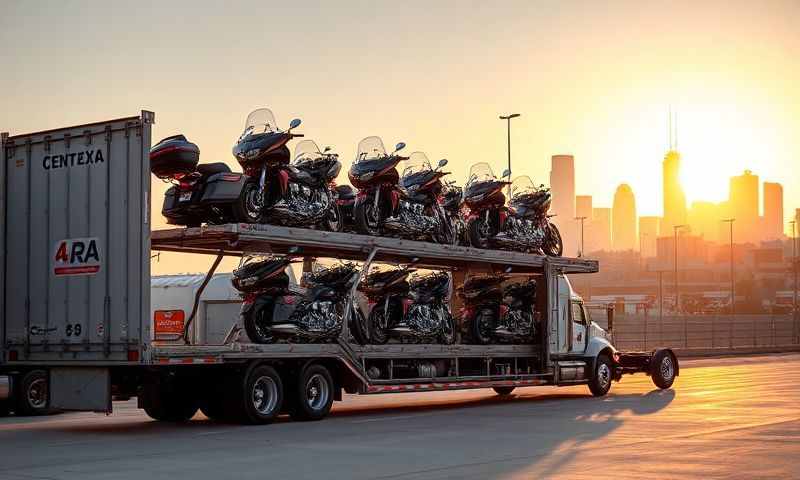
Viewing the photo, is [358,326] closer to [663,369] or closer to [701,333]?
[663,369]

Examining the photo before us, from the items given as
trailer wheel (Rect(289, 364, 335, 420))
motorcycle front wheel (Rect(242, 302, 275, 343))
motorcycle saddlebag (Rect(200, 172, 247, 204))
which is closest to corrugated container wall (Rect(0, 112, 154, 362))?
motorcycle saddlebag (Rect(200, 172, 247, 204))

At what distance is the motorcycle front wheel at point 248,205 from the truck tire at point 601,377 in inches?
407

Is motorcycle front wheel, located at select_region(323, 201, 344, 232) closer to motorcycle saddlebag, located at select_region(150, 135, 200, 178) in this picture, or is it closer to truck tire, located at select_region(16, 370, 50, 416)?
motorcycle saddlebag, located at select_region(150, 135, 200, 178)

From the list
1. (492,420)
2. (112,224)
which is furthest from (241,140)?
(492,420)

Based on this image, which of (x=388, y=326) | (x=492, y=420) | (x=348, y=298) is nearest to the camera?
(x=492, y=420)

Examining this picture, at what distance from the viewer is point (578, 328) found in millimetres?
27109

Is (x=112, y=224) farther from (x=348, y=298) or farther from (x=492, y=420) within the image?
(x=492, y=420)

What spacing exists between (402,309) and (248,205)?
469 cm

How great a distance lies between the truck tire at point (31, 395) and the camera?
20969 mm

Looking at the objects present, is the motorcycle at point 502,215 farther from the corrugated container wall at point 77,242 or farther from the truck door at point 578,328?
the corrugated container wall at point 77,242

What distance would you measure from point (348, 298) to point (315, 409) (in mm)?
2189

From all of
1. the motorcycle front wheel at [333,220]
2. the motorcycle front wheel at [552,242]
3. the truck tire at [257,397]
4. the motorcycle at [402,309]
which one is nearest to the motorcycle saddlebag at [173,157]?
the motorcycle front wheel at [333,220]

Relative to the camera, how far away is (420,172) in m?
23.5

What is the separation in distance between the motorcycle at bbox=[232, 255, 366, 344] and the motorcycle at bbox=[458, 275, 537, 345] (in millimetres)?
5281
